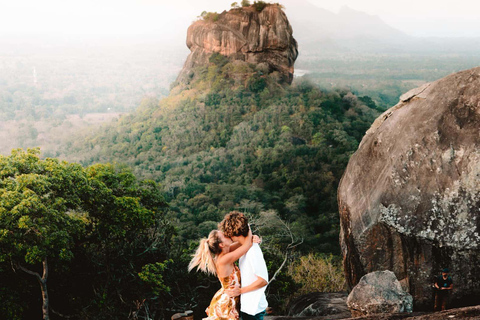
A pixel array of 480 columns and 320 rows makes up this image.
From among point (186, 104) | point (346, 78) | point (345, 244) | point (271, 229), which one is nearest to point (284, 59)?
point (186, 104)

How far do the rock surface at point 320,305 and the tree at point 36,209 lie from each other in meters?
5.77

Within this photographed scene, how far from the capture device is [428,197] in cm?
626

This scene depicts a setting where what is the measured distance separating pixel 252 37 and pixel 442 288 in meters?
46.3

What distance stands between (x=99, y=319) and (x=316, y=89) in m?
43.4

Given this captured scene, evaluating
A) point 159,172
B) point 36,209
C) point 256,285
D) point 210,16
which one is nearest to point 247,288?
point 256,285

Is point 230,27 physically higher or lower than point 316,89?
higher

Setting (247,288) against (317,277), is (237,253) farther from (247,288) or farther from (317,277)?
(317,277)

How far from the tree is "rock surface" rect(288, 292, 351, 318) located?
18.9 feet

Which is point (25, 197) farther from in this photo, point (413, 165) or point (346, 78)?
point (346, 78)

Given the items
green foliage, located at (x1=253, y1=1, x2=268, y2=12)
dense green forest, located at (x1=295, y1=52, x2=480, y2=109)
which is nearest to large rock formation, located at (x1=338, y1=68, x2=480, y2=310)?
green foliage, located at (x1=253, y1=1, x2=268, y2=12)

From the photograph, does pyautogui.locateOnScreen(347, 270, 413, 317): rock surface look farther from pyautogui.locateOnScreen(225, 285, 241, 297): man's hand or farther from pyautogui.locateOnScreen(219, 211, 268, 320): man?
pyautogui.locateOnScreen(225, 285, 241, 297): man's hand

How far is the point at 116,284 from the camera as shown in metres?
13.1

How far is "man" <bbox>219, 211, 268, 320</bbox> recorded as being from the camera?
4191mm

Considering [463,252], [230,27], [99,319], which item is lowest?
[99,319]
